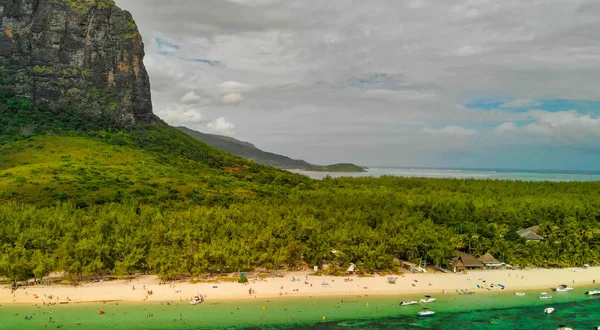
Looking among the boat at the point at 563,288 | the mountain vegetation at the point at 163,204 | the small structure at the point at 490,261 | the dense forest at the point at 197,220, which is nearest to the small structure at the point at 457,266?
the dense forest at the point at 197,220

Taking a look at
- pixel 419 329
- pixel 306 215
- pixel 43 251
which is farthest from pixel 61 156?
pixel 419 329

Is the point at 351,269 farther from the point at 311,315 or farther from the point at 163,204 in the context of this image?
the point at 163,204

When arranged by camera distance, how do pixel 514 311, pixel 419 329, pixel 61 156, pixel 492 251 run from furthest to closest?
pixel 61 156, pixel 492 251, pixel 514 311, pixel 419 329

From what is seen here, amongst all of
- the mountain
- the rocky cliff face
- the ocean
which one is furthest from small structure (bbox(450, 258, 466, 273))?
the rocky cliff face

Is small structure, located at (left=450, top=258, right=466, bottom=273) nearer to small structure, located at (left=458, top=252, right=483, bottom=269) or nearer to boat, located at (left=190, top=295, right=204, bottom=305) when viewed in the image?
small structure, located at (left=458, top=252, right=483, bottom=269)

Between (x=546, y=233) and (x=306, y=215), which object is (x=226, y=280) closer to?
(x=306, y=215)

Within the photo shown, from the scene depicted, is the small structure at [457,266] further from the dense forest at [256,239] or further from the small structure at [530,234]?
the small structure at [530,234]
